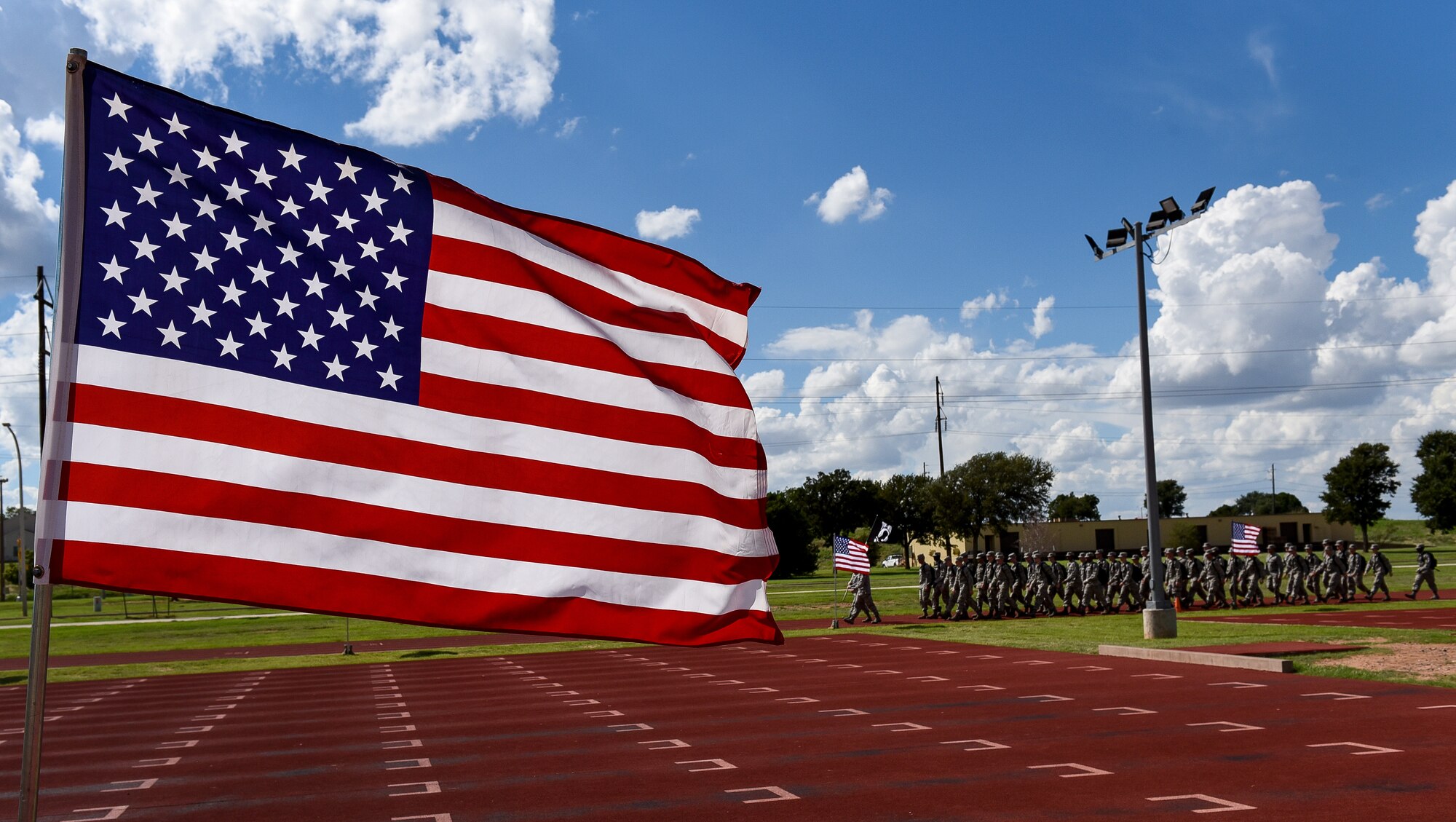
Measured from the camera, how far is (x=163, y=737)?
13672 millimetres

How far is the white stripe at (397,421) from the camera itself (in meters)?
4.08

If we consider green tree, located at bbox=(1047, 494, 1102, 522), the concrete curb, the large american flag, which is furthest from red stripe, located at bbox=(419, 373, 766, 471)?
green tree, located at bbox=(1047, 494, 1102, 522)

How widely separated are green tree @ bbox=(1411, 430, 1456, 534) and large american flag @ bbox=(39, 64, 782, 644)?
8850cm

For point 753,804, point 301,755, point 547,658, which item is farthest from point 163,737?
point 547,658

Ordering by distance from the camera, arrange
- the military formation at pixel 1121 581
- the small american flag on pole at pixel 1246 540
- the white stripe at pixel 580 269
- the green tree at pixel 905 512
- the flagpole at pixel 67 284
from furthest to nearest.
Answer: the green tree at pixel 905 512, the small american flag on pole at pixel 1246 540, the military formation at pixel 1121 581, the white stripe at pixel 580 269, the flagpole at pixel 67 284

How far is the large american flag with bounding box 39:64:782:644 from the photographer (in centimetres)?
404

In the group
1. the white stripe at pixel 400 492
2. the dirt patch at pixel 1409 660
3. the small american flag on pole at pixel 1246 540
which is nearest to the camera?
the white stripe at pixel 400 492

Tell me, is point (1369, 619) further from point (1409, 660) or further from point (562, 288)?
point (562, 288)

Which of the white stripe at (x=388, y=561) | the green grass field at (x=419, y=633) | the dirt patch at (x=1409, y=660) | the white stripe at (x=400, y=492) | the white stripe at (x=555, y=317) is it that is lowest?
the green grass field at (x=419, y=633)

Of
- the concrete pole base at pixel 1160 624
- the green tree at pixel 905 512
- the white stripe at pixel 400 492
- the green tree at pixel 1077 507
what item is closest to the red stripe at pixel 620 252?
the white stripe at pixel 400 492

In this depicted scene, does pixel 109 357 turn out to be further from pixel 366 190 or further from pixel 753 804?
pixel 753 804

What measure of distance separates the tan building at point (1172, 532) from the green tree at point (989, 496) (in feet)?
48.9

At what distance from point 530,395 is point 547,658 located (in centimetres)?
2009

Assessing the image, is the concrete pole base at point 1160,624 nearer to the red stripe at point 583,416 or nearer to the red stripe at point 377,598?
the red stripe at point 583,416
